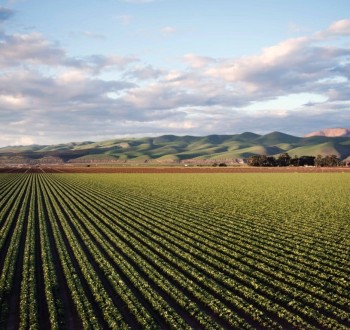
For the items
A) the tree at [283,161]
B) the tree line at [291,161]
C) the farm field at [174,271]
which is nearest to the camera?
the farm field at [174,271]

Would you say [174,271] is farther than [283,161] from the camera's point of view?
No

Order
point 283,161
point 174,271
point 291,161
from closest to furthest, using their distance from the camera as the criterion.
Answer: point 174,271 < point 283,161 < point 291,161

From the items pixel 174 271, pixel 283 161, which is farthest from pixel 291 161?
pixel 174 271

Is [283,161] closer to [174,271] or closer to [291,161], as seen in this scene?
[291,161]

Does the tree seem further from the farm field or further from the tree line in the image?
the farm field

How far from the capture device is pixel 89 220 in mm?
34875

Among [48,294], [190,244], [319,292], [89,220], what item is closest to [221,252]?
[190,244]

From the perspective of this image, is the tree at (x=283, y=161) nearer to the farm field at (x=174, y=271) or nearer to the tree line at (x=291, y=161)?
the tree line at (x=291, y=161)

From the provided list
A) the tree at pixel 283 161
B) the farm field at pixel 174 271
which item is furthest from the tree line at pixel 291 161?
the farm field at pixel 174 271

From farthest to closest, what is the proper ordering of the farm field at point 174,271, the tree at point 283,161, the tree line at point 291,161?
the tree at point 283,161 → the tree line at point 291,161 → the farm field at point 174,271

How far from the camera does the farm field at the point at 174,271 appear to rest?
47.9 feet

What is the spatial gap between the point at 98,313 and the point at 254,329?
6364 mm

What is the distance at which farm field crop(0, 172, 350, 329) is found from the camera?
14.6 meters

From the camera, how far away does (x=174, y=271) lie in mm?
19531
